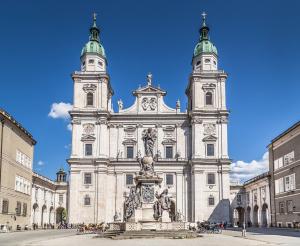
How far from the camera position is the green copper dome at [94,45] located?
83125 mm

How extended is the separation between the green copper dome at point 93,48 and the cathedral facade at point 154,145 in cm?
19

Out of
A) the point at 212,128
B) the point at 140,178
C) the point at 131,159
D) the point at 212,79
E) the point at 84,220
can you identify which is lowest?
the point at 84,220

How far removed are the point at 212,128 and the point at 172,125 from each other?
6.70 m

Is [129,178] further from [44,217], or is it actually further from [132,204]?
[132,204]

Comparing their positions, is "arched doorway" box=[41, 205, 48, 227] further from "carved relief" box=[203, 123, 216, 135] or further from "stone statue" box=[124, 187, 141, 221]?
"stone statue" box=[124, 187, 141, 221]

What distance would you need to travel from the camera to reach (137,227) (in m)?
36.8

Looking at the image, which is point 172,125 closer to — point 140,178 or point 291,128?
point 291,128

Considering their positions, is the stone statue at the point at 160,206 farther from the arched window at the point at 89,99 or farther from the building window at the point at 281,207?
the arched window at the point at 89,99

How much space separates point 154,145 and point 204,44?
19.8 m

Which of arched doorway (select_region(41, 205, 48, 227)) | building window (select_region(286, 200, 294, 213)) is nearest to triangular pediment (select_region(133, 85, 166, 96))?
arched doorway (select_region(41, 205, 48, 227))

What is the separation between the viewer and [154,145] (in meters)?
79.3

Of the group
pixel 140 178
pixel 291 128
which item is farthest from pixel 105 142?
pixel 140 178

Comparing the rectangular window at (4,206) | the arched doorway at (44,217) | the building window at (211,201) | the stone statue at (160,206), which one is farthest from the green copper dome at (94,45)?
the stone statue at (160,206)

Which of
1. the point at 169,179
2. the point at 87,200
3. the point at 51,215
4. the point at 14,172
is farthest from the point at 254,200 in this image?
the point at 14,172
